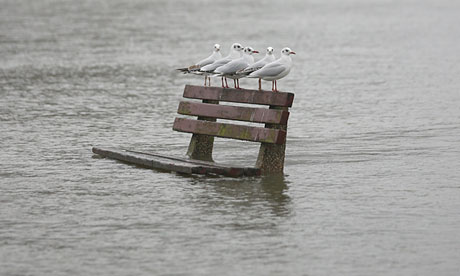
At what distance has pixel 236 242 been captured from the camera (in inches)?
348

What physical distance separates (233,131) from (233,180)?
868 mm

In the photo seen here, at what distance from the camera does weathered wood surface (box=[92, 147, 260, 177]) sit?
11.6 meters

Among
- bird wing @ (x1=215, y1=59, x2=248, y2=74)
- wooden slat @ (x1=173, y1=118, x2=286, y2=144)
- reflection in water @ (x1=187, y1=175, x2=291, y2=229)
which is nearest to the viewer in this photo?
reflection in water @ (x1=187, y1=175, x2=291, y2=229)

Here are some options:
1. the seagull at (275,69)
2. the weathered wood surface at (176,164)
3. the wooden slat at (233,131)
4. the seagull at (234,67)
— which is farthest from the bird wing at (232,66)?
the weathered wood surface at (176,164)

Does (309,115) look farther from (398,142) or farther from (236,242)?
(236,242)

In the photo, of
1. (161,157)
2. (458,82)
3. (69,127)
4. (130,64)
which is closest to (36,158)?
(161,157)

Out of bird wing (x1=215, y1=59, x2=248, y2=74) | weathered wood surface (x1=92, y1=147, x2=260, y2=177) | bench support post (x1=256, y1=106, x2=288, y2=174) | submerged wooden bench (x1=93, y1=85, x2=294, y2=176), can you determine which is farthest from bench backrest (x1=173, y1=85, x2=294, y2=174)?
weathered wood surface (x1=92, y1=147, x2=260, y2=177)

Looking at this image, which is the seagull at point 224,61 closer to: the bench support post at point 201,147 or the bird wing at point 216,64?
the bird wing at point 216,64

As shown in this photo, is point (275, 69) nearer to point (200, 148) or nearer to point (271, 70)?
point (271, 70)

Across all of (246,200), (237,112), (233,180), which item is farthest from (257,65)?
(246,200)

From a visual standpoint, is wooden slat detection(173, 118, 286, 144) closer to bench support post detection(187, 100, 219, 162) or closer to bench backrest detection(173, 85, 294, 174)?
bench backrest detection(173, 85, 294, 174)

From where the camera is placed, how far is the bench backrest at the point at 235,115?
1153 centimetres

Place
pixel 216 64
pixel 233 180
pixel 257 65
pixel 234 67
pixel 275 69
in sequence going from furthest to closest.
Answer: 1. pixel 216 64
2. pixel 234 67
3. pixel 257 65
4. pixel 275 69
5. pixel 233 180

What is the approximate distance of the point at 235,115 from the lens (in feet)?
40.1
